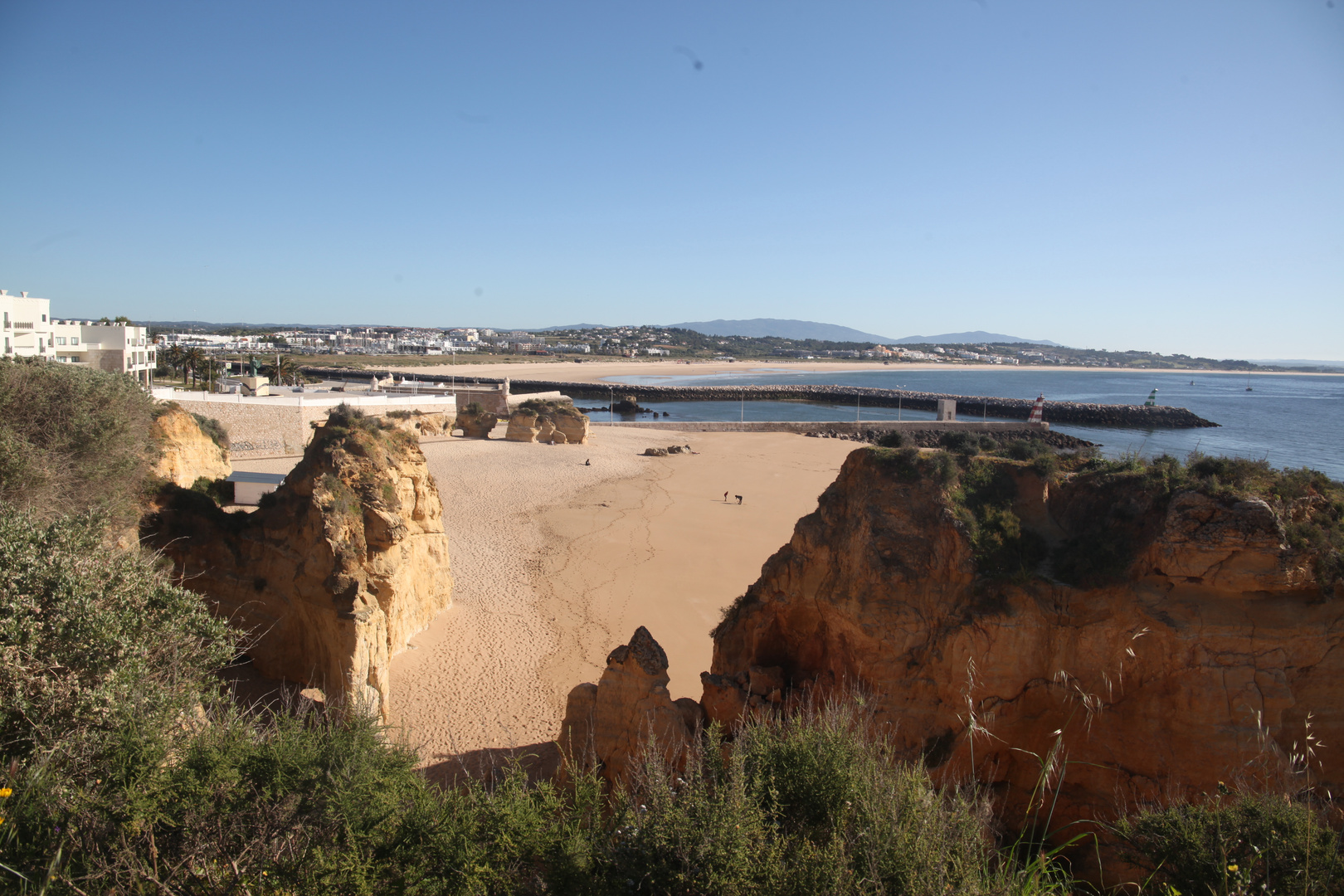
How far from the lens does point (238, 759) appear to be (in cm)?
610

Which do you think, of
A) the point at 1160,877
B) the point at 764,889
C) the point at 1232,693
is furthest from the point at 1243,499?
the point at 764,889

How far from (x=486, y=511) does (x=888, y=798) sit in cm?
2643

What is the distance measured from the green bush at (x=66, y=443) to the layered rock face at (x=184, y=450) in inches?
171

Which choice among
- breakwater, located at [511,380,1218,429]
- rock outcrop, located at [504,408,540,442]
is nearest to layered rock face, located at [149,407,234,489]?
rock outcrop, located at [504,408,540,442]

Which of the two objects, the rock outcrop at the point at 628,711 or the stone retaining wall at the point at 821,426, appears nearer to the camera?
the rock outcrop at the point at 628,711

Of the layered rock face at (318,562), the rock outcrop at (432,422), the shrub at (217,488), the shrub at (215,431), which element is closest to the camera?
the layered rock face at (318,562)

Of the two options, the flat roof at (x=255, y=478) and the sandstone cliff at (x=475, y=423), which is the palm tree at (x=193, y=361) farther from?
the flat roof at (x=255, y=478)

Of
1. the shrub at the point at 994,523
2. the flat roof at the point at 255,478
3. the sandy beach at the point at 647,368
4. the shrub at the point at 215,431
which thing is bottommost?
the flat roof at the point at 255,478

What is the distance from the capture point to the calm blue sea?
57581mm

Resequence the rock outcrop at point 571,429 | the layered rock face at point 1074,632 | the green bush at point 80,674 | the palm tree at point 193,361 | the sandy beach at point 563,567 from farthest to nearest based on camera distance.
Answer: the palm tree at point 193,361 < the rock outcrop at point 571,429 < the sandy beach at point 563,567 < the layered rock face at point 1074,632 < the green bush at point 80,674

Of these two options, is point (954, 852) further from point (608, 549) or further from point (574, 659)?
point (608, 549)

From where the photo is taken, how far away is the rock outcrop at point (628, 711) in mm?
9609

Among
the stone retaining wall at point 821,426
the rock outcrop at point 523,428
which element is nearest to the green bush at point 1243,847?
the rock outcrop at point 523,428

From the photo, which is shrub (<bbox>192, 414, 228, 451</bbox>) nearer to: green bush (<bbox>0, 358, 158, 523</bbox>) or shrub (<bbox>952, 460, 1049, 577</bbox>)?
green bush (<bbox>0, 358, 158, 523</bbox>)
